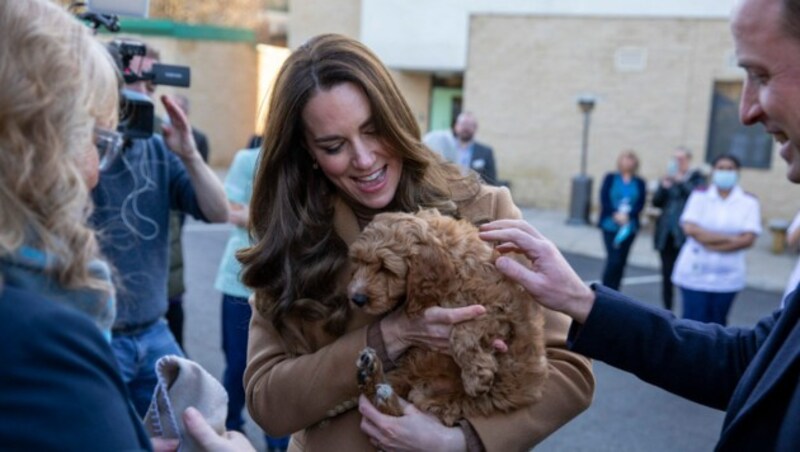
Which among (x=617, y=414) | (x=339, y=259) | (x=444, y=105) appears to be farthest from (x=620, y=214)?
(x=444, y=105)

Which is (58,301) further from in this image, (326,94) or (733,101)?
(733,101)

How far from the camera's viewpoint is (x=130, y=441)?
118 centimetres

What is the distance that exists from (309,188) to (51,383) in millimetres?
1424

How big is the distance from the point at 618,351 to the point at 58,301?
1492 millimetres

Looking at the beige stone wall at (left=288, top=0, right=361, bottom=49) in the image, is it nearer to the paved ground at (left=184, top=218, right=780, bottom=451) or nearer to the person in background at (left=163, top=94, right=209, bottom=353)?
the paved ground at (left=184, top=218, right=780, bottom=451)

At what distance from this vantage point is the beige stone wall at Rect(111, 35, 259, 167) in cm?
2577

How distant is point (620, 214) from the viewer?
10641 millimetres

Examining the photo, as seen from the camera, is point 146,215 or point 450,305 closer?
point 450,305

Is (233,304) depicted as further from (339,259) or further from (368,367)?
(368,367)

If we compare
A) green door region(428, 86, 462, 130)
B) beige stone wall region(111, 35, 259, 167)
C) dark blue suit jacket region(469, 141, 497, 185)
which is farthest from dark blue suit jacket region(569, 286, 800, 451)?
beige stone wall region(111, 35, 259, 167)

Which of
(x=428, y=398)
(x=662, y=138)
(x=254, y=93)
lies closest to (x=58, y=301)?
(x=428, y=398)

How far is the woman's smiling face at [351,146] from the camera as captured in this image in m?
2.32

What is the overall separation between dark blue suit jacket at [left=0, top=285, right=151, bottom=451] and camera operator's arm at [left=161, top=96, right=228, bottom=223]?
278cm

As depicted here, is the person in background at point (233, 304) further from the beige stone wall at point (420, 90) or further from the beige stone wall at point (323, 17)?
the beige stone wall at point (323, 17)
